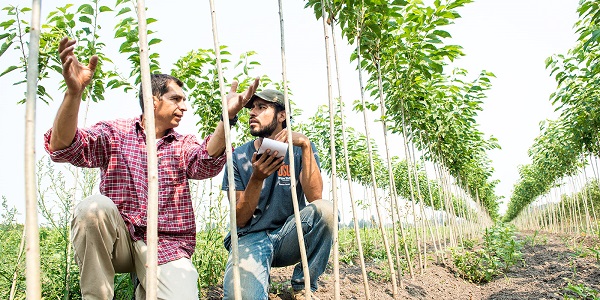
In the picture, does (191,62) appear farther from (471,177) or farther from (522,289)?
(471,177)

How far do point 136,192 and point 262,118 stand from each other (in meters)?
0.98

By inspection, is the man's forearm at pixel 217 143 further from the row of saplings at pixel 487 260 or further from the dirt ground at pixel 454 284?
the row of saplings at pixel 487 260

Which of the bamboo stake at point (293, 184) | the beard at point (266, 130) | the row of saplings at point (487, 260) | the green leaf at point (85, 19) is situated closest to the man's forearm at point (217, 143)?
the bamboo stake at point (293, 184)

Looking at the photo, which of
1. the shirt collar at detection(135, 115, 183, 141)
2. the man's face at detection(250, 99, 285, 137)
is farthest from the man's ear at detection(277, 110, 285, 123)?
the shirt collar at detection(135, 115, 183, 141)

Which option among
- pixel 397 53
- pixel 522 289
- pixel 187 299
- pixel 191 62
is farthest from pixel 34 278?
pixel 522 289

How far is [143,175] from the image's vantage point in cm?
225

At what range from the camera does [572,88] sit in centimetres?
693

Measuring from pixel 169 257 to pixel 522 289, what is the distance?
14.1ft

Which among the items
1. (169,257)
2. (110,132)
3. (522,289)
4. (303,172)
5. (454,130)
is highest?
(454,130)

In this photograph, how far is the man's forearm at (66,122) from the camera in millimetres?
1535

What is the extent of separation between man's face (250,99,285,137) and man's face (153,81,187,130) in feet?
1.81

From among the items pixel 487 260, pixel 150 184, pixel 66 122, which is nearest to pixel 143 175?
pixel 66 122

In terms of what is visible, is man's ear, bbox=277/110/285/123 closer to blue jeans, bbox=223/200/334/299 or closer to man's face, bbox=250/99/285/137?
man's face, bbox=250/99/285/137

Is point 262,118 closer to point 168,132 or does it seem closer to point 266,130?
point 266,130
